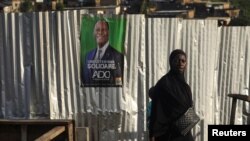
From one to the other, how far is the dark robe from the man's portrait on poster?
43.1 inches

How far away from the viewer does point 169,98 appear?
534 cm

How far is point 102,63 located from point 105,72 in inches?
4.6

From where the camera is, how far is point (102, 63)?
643cm

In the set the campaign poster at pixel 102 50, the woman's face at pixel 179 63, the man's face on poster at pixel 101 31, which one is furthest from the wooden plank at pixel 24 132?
the woman's face at pixel 179 63

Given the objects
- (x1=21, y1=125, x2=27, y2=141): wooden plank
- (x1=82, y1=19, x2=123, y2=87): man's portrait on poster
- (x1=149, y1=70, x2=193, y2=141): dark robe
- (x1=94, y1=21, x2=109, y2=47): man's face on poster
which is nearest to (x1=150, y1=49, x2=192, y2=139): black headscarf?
(x1=149, y1=70, x2=193, y2=141): dark robe

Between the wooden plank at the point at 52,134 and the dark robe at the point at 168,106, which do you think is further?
the dark robe at the point at 168,106

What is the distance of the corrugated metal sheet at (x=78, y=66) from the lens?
6.33m

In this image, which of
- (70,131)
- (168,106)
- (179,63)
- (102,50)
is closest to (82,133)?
(70,131)

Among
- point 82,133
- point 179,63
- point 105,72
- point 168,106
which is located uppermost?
point 179,63

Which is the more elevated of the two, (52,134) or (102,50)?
(102,50)

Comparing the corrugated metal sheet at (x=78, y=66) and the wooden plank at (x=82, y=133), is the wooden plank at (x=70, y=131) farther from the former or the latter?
the corrugated metal sheet at (x=78, y=66)

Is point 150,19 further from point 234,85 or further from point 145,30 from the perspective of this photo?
point 234,85

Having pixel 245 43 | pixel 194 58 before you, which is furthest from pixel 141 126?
pixel 245 43

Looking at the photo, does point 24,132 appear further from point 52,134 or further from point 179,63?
point 179,63
